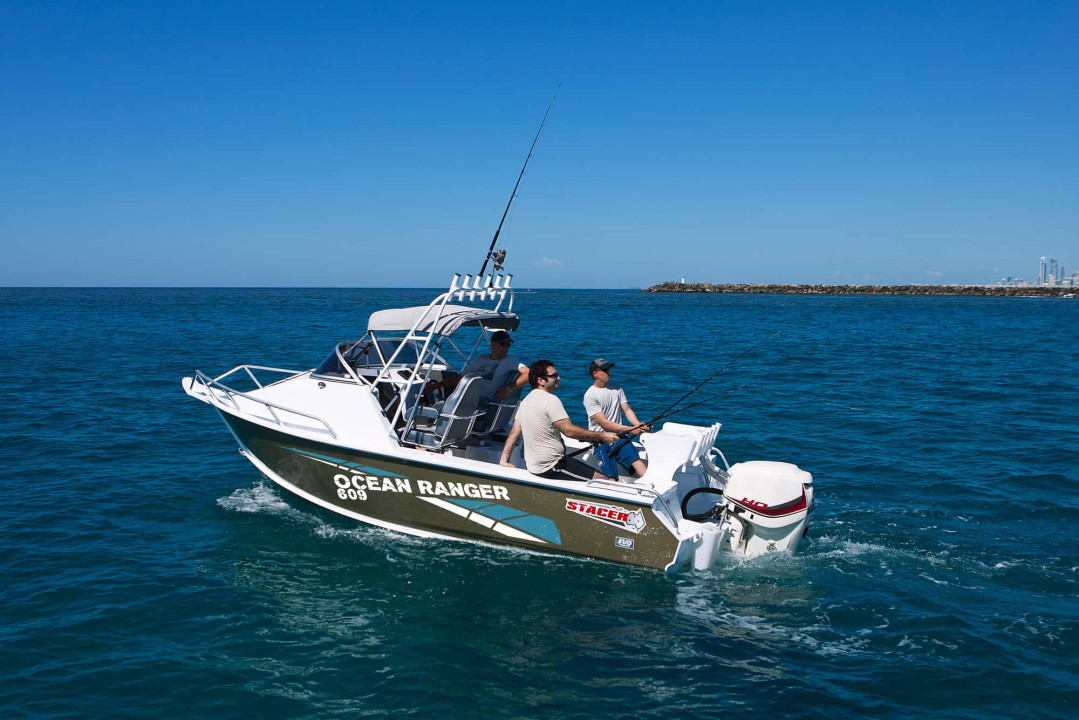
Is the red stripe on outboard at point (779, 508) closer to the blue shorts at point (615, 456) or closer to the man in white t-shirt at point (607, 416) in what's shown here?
the man in white t-shirt at point (607, 416)

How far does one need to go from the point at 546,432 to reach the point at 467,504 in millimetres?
1271

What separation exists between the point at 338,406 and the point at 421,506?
66.1 inches

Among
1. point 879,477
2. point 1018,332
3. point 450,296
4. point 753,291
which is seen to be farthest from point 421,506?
point 753,291

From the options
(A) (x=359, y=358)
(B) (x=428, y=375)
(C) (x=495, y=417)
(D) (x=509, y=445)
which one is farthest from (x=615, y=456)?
(A) (x=359, y=358)

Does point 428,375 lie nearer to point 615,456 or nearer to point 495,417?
point 495,417

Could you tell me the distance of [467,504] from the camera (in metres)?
7.94

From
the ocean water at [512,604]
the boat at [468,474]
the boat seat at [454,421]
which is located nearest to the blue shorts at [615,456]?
the boat at [468,474]

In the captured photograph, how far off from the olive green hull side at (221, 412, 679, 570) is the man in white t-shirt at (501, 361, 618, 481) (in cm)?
24

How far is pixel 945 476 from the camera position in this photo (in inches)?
455

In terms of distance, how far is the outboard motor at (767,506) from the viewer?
7453 mm

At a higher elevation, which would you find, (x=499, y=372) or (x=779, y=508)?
(x=499, y=372)

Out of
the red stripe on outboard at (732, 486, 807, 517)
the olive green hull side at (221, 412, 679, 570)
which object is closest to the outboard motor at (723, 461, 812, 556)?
the red stripe on outboard at (732, 486, 807, 517)

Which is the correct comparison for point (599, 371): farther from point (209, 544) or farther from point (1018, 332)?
point (1018, 332)

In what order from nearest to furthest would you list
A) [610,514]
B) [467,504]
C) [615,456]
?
[610,514], [467,504], [615,456]
